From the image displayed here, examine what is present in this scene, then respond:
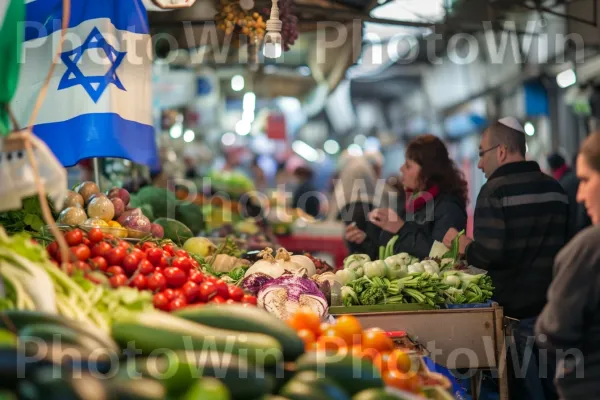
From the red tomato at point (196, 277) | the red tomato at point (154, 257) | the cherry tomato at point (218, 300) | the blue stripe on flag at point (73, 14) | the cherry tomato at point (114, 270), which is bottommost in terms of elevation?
the cherry tomato at point (218, 300)

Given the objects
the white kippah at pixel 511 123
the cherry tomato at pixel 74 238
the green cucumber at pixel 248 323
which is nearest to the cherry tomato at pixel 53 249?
the cherry tomato at pixel 74 238

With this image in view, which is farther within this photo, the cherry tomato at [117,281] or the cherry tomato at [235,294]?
the cherry tomato at [235,294]

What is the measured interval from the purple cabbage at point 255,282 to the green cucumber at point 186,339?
83.9 inches

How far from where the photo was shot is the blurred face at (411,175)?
750cm

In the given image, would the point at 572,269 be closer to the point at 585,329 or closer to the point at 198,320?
the point at 585,329

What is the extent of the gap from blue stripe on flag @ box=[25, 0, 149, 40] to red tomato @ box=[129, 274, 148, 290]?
2435 millimetres

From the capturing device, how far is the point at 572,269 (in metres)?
3.69

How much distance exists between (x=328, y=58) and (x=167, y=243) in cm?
613

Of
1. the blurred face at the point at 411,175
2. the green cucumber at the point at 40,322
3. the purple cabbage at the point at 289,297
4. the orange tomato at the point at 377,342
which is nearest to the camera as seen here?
the green cucumber at the point at 40,322

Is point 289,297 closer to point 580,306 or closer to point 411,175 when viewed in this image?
point 580,306

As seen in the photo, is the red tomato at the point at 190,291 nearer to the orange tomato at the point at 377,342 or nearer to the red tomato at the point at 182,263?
the red tomato at the point at 182,263

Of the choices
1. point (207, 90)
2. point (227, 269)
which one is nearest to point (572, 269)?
point (227, 269)

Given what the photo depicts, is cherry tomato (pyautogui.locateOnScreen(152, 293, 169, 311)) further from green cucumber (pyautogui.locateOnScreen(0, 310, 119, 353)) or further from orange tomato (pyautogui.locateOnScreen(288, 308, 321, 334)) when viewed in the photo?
green cucumber (pyautogui.locateOnScreen(0, 310, 119, 353))

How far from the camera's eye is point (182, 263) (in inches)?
191
